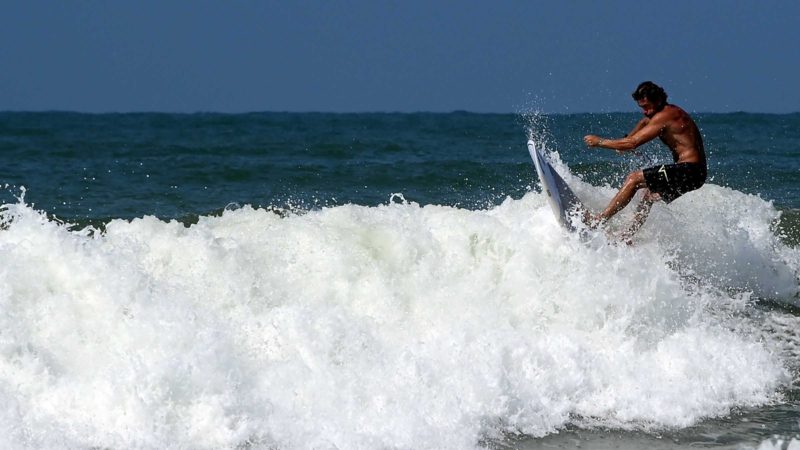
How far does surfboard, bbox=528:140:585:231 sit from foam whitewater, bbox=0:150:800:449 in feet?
0.37

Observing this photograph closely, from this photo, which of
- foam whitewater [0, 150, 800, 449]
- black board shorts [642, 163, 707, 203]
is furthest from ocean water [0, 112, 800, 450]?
black board shorts [642, 163, 707, 203]

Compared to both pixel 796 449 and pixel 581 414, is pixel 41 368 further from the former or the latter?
pixel 796 449

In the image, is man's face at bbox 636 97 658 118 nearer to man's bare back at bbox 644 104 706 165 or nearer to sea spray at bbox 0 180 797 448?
man's bare back at bbox 644 104 706 165

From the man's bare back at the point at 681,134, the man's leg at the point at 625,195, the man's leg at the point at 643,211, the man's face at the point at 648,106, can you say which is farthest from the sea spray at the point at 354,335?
the man's face at the point at 648,106

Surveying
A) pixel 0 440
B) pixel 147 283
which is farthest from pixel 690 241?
pixel 0 440

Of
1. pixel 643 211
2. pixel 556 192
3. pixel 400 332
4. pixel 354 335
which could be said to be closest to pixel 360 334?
pixel 354 335

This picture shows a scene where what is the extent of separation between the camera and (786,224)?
11992mm

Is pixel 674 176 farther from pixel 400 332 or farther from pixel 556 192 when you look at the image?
pixel 400 332

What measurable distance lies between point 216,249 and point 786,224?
7525mm

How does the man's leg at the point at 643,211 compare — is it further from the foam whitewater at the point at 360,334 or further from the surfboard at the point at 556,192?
the surfboard at the point at 556,192

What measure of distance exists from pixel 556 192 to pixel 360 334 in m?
2.36

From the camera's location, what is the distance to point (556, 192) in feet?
27.1

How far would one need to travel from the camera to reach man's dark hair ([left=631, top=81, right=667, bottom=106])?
7992 mm

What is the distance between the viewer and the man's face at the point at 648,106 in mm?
8047
